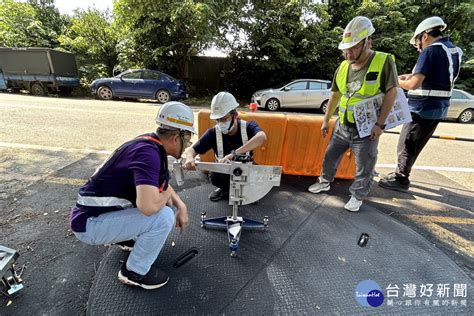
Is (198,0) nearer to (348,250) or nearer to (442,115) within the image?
(442,115)

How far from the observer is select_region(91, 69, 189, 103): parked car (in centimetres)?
1090

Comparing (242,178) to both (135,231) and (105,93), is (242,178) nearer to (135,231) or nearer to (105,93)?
(135,231)

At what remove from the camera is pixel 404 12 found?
1286 centimetres

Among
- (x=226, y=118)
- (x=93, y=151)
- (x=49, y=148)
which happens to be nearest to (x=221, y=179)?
(x=226, y=118)

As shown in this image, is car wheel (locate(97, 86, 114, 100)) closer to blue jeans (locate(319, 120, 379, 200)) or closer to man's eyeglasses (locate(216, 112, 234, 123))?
man's eyeglasses (locate(216, 112, 234, 123))

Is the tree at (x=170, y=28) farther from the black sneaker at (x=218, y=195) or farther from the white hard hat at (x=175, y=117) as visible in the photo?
the white hard hat at (x=175, y=117)

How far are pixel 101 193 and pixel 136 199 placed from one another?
272 mm

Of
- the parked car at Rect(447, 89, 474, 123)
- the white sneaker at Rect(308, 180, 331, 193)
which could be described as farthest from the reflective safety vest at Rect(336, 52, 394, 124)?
the parked car at Rect(447, 89, 474, 123)

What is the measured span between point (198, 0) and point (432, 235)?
12057 millimetres

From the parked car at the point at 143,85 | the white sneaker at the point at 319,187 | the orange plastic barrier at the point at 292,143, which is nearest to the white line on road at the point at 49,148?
the orange plastic barrier at the point at 292,143

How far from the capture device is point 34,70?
11859 mm

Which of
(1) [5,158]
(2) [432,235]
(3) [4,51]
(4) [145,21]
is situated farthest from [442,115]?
(3) [4,51]

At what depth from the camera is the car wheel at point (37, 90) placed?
1209 cm

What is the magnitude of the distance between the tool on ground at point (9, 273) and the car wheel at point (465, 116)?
519 inches
